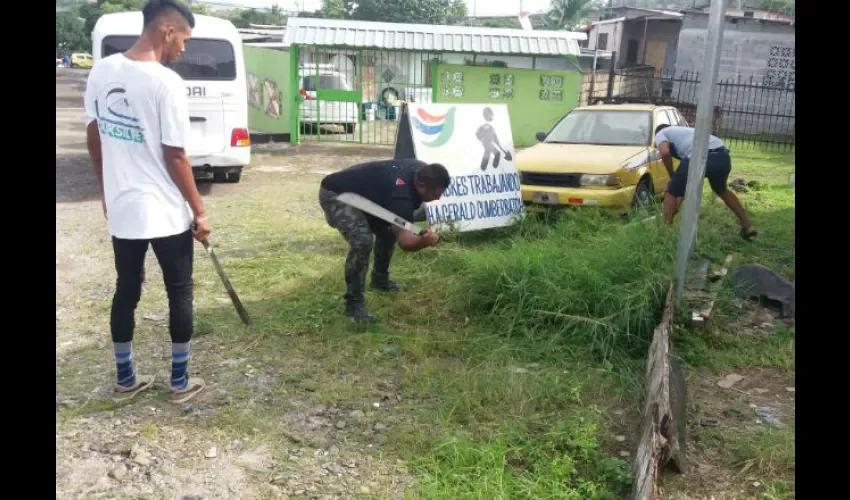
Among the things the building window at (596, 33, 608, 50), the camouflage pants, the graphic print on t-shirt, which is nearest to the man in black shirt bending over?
the camouflage pants

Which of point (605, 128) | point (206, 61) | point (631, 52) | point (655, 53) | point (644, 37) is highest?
point (644, 37)

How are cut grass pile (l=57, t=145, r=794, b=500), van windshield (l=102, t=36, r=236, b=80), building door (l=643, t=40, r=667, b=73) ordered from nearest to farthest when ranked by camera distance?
cut grass pile (l=57, t=145, r=794, b=500), van windshield (l=102, t=36, r=236, b=80), building door (l=643, t=40, r=667, b=73)

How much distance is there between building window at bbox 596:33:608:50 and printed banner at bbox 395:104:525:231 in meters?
25.7

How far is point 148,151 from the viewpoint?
3.36 m

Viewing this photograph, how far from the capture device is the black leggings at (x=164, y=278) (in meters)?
3.42

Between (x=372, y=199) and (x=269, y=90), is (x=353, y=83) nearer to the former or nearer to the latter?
(x=269, y=90)

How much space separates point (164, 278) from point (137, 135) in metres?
0.73

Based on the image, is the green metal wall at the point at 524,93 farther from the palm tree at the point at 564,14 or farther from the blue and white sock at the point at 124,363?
the palm tree at the point at 564,14

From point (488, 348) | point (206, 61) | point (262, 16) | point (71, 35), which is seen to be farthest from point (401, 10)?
point (488, 348)

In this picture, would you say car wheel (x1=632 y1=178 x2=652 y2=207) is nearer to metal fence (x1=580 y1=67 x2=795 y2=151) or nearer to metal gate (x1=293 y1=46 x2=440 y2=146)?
metal gate (x1=293 y1=46 x2=440 y2=146)

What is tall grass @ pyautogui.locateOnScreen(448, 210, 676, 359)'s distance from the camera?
14.8 ft

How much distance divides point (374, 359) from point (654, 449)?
6.65 feet

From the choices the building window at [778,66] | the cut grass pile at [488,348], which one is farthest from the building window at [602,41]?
the cut grass pile at [488,348]

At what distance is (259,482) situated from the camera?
3045mm
